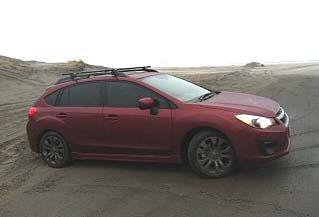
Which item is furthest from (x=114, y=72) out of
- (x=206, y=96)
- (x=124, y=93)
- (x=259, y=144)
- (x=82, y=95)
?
(x=259, y=144)

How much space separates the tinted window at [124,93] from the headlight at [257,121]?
1.65 metres


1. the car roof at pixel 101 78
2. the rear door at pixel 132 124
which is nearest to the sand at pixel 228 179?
the rear door at pixel 132 124

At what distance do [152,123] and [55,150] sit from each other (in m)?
2.19

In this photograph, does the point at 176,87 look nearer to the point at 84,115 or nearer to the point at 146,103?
the point at 146,103

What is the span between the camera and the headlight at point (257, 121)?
823 centimetres

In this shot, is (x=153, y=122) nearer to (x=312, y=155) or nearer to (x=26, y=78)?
(x=312, y=155)

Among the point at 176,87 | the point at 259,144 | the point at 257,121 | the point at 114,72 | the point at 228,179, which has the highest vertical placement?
the point at 114,72

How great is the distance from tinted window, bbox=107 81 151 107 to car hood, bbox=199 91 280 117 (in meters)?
1.08

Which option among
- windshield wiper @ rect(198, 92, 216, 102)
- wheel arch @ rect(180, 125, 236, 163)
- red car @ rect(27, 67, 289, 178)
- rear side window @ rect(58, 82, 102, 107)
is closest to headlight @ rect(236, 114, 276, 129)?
red car @ rect(27, 67, 289, 178)

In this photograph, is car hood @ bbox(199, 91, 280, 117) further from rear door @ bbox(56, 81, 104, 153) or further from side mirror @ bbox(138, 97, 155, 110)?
rear door @ bbox(56, 81, 104, 153)

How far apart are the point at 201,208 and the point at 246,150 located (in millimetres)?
1325

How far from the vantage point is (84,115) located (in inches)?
384

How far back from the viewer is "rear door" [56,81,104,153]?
964 cm

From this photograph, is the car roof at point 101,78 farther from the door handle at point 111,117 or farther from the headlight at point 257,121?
the headlight at point 257,121
